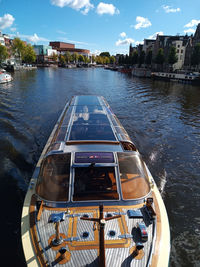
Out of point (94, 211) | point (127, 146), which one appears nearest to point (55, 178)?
point (94, 211)

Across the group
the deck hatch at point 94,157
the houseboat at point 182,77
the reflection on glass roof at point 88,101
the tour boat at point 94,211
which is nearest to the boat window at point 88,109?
the reflection on glass roof at point 88,101

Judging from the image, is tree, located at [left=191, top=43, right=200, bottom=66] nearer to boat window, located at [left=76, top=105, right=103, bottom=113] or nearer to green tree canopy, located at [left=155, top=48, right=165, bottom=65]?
green tree canopy, located at [left=155, top=48, right=165, bottom=65]

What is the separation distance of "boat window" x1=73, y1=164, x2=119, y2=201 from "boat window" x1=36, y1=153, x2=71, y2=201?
0.33m

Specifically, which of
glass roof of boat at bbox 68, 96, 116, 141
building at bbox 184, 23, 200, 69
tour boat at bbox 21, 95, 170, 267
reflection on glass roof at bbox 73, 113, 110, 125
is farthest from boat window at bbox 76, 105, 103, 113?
building at bbox 184, 23, 200, 69

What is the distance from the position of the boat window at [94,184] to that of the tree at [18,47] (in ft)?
376

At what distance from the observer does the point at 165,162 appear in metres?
11.6

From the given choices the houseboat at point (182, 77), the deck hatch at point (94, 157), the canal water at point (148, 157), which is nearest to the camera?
the deck hatch at point (94, 157)

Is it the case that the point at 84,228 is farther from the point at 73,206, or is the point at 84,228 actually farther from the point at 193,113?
the point at 193,113

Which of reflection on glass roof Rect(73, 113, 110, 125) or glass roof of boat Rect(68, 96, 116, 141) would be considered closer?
glass roof of boat Rect(68, 96, 116, 141)

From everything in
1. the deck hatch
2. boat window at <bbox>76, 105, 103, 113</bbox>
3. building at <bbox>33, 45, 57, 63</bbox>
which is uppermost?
building at <bbox>33, 45, 57, 63</bbox>

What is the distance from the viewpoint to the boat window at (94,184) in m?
5.37

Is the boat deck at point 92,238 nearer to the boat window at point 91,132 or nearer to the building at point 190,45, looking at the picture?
the boat window at point 91,132

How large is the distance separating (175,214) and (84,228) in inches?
194

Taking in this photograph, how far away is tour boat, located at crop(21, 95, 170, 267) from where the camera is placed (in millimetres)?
3980
